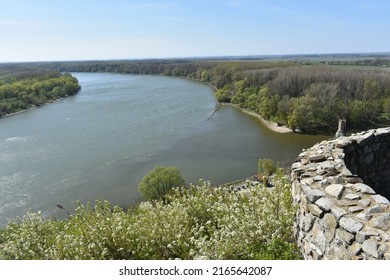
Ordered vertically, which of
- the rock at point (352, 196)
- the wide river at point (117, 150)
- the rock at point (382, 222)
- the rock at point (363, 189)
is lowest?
the wide river at point (117, 150)

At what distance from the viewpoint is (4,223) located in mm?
19891

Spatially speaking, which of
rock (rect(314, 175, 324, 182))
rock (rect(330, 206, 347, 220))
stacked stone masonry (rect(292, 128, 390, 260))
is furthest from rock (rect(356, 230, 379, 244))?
rock (rect(314, 175, 324, 182))

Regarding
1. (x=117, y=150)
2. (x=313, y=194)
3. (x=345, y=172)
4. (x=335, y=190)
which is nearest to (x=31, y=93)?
(x=117, y=150)

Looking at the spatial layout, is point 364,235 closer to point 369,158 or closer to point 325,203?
point 325,203

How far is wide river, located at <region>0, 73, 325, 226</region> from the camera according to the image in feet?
76.3

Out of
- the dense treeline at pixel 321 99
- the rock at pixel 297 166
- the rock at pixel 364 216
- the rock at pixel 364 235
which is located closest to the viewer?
the rock at pixel 364 235

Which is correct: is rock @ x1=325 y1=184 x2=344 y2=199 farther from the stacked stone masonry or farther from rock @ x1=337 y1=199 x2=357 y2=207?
rock @ x1=337 y1=199 x2=357 y2=207

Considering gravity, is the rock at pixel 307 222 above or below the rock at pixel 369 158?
below

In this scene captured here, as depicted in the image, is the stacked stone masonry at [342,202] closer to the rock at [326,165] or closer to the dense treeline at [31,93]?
the rock at [326,165]

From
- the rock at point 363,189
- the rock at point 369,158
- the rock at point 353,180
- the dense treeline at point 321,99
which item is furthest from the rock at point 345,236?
the dense treeline at point 321,99

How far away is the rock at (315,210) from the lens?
4.27m

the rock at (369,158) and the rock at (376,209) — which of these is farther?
the rock at (369,158)

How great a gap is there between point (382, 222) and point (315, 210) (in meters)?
0.78
